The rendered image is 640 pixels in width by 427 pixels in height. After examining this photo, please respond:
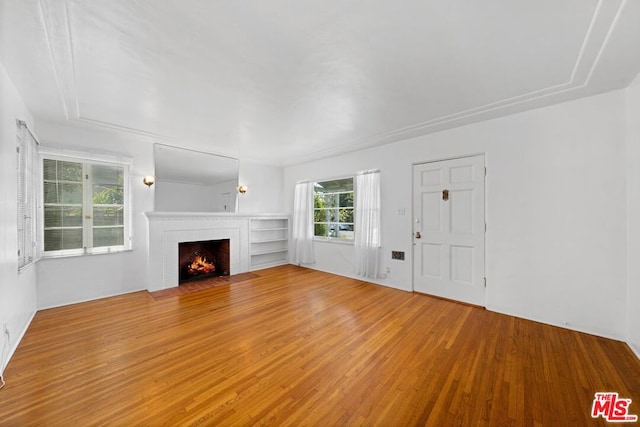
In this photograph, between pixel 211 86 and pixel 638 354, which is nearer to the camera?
pixel 638 354

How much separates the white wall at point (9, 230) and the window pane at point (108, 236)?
113cm

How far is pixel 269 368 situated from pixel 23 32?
10.3 ft

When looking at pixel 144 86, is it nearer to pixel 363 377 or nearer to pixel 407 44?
pixel 407 44

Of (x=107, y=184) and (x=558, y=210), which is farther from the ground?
(x=107, y=184)

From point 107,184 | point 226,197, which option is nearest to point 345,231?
point 226,197

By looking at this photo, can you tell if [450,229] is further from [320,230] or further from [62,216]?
[62,216]

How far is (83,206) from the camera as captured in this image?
3.60 m

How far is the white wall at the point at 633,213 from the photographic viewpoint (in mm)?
2248

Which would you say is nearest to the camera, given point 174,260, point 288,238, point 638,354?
point 638,354

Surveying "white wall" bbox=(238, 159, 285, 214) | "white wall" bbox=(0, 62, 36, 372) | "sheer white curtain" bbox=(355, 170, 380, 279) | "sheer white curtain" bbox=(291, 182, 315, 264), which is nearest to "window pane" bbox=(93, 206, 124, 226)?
"white wall" bbox=(0, 62, 36, 372)

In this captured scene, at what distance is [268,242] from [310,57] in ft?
15.3

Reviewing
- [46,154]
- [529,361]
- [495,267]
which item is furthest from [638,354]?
[46,154]

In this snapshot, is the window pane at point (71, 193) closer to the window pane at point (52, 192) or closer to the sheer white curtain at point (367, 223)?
the window pane at point (52, 192)

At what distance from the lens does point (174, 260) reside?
4320mm
